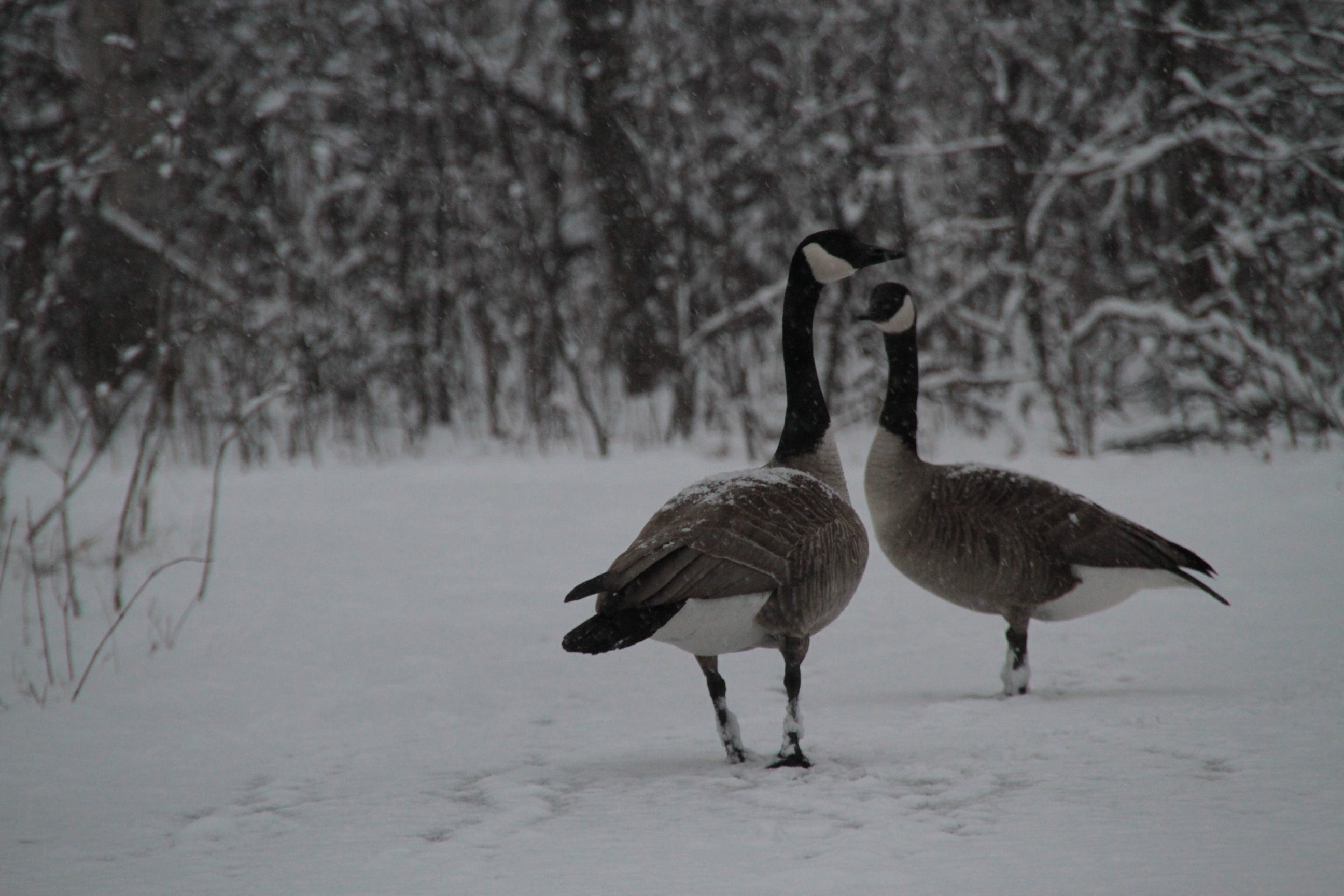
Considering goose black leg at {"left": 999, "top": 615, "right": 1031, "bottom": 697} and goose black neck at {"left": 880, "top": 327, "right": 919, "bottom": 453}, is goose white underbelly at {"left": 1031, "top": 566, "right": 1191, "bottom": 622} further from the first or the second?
goose black neck at {"left": 880, "top": 327, "right": 919, "bottom": 453}

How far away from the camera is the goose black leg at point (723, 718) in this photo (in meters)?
2.98

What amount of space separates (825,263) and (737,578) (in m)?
1.34

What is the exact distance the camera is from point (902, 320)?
4.39 m

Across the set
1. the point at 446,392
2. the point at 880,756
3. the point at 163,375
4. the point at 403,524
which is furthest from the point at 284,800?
the point at 446,392

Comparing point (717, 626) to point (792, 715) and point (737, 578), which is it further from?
point (792, 715)

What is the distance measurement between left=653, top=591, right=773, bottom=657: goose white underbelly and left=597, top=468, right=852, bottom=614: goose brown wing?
36 mm

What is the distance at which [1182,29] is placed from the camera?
8.77m

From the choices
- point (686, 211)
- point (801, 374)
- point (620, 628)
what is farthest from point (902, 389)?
point (686, 211)

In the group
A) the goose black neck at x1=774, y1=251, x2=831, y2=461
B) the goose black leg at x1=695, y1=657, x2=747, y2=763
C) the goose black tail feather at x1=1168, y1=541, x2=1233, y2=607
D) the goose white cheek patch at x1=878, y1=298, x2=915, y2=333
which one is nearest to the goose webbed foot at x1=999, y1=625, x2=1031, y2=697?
the goose black tail feather at x1=1168, y1=541, x2=1233, y2=607

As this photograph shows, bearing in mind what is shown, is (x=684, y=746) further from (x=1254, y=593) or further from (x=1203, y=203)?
(x=1203, y=203)

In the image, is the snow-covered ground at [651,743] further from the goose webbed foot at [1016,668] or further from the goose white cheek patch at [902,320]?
the goose white cheek patch at [902,320]

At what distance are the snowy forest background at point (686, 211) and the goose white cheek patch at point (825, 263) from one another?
578 centimetres

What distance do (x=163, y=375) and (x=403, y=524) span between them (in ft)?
6.37

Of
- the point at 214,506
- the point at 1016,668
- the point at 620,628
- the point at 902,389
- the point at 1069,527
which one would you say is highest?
the point at 902,389
